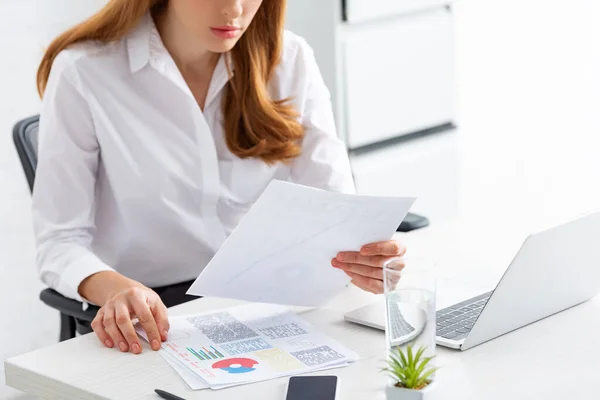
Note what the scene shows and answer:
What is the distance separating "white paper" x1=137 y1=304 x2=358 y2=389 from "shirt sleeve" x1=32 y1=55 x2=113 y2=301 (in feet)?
1.20

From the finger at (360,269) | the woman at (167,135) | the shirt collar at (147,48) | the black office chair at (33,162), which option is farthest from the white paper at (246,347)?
the shirt collar at (147,48)

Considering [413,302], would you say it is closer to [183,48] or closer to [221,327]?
[221,327]

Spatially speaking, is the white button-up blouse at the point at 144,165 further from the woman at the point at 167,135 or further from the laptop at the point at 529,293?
the laptop at the point at 529,293

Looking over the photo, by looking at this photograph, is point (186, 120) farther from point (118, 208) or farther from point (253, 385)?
Result: point (253, 385)

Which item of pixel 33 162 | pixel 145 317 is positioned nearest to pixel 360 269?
pixel 145 317

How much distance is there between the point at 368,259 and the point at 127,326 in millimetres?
411

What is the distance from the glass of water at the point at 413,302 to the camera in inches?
53.8

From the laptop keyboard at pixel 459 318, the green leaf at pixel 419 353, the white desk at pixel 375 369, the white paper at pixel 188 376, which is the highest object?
the green leaf at pixel 419 353

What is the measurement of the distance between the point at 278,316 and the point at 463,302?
308mm

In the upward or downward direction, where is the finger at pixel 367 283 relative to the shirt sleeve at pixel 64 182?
downward

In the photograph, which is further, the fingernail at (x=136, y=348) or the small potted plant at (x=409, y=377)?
the fingernail at (x=136, y=348)

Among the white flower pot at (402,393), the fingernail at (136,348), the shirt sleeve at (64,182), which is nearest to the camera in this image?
the white flower pot at (402,393)

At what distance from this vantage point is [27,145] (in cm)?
215

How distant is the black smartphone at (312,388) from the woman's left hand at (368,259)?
34cm
